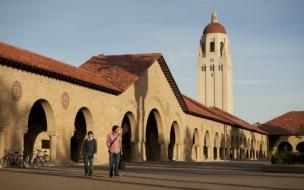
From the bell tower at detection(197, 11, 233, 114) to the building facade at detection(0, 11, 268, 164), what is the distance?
51.8 meters

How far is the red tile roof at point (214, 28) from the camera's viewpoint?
105 m

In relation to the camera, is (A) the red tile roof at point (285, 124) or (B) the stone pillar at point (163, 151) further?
(A) the red tile roof at point (285, 124)

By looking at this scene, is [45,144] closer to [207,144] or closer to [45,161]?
[45,161]

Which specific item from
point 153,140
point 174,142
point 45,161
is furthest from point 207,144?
point 45,161

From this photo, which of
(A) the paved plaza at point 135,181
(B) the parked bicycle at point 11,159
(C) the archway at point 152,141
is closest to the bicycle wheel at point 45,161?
(B) the parked bicycle at point 11,159

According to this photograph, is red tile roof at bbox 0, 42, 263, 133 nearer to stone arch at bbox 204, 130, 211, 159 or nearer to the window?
the window

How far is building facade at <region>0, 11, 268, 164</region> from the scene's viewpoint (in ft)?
75.2

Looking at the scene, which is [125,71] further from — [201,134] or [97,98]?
[201,134]

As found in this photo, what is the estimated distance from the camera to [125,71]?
3612cm

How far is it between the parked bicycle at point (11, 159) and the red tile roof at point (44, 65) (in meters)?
4.05

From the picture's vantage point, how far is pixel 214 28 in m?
105

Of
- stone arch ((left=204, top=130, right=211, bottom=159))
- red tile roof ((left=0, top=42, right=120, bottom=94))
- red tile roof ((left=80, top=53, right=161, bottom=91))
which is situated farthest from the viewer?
stone arch ((left=204, top=130, right=211, bottom=159))

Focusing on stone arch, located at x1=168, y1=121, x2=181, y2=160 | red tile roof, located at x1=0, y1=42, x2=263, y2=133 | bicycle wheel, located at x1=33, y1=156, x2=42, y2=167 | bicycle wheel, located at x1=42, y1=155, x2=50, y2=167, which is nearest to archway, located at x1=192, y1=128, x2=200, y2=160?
red tile roof, located at x1=0, y1=42, x2=263, y2=133

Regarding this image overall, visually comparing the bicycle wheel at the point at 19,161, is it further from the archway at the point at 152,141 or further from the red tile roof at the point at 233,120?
the red tile roof at the point at 233,120
